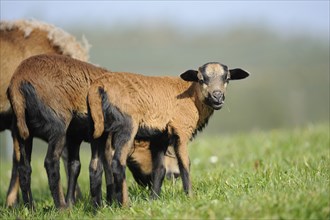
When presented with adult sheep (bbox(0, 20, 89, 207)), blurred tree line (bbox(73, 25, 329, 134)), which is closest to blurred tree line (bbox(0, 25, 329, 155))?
blurred tree line (bbox(73, 25, 329, 134))

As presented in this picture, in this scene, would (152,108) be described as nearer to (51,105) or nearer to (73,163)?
(51,105)

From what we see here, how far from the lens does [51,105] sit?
816cm

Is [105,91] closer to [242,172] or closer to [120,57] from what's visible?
[242,172]

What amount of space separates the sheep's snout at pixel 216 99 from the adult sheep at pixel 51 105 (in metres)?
0.97

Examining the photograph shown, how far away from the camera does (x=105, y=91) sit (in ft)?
25.6


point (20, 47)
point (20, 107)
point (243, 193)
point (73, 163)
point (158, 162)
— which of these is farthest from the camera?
point (20, 47)

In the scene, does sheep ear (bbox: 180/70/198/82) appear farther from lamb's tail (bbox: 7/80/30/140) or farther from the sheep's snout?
lamb's tail (bbox: 7/80/30/140)

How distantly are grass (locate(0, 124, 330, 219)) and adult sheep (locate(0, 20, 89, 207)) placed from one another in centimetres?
123

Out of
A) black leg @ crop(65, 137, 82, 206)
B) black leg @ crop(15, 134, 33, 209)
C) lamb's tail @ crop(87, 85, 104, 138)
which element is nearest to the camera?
lamb's tail @ crop(87, 85, 104, 138)

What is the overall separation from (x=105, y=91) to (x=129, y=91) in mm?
262

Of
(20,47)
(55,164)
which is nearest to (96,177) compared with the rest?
(55,164)

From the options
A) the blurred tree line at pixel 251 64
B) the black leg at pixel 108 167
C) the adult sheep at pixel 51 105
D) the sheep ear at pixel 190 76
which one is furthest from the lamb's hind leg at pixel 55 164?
the blurred tree line at pixel 251 64

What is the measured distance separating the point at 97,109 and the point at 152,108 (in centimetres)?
61

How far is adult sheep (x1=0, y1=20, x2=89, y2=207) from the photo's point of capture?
10.2m
